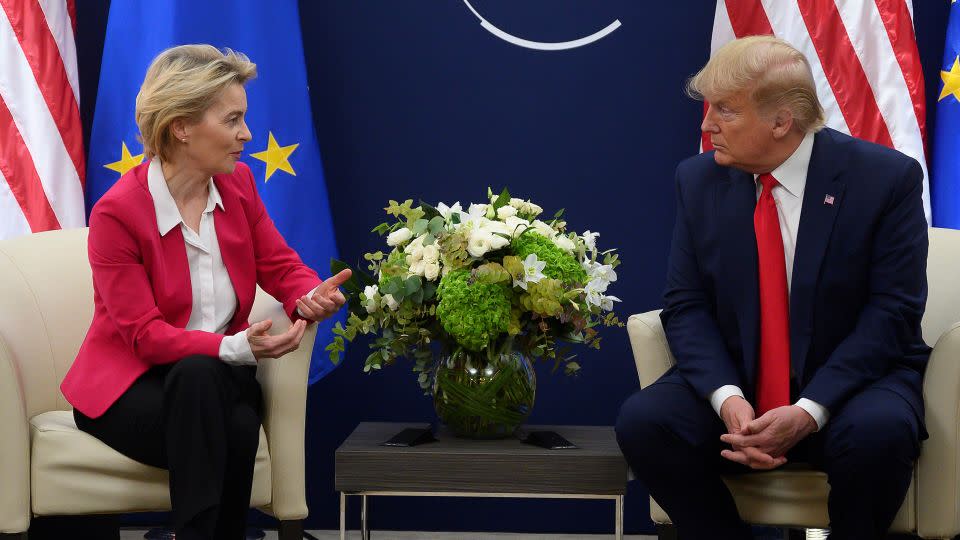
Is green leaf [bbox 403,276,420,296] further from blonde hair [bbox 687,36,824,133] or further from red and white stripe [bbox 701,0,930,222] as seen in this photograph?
red and white stripe [bbox 701,0,930,222]

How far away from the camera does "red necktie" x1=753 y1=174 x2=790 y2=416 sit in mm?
2590

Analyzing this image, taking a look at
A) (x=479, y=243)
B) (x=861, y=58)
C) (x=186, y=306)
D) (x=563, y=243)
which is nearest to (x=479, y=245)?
(x=479, y=243)

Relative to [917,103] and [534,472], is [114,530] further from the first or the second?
[917,103]

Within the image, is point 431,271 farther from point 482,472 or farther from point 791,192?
point 791,192

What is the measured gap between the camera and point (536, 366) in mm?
3783

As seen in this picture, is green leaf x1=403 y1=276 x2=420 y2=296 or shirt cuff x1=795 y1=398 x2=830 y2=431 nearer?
shirt cuff x1=795 y1=398 x2=830 y2=431

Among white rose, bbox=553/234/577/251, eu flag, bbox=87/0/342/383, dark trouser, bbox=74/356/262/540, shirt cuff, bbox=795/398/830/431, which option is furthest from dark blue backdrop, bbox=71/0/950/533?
shirt cuff, bbox=795/398/830/431

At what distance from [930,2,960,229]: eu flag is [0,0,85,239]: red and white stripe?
257cm

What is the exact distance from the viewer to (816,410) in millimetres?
2445

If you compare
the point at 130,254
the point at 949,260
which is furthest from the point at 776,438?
the point at 130,254

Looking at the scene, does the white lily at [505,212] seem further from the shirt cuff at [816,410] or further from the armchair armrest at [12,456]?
the armchair armrest at [12,456]

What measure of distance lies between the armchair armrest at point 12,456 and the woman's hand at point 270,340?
54cm

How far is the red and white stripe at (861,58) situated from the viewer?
3.34 metres

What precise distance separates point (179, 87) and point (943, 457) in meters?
1.89
